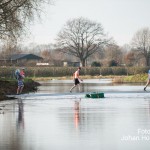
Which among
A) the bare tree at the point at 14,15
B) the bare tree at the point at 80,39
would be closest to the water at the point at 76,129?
the bare tree at the point at 14,15

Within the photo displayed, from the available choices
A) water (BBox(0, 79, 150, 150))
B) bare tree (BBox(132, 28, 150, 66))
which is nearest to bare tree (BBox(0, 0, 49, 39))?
water (BBox(0, 79, 150, 150))

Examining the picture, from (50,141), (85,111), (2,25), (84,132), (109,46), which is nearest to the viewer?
(50,141)

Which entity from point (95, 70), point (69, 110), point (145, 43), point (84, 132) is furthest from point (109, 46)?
point (84, 132)

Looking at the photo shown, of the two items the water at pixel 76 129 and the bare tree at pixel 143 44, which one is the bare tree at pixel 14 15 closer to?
the water at pixel 76 129

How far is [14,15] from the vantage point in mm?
43094

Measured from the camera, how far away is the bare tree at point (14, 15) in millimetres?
42406

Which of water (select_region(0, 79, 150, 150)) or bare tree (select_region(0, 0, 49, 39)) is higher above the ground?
bare tree (select_region(0, 0, 49, 39))

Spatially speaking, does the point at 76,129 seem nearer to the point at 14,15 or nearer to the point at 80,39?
the point at 14,15

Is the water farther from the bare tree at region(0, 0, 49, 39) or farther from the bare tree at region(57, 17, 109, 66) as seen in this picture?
the bare tree at region(57, 17, 109, 66)

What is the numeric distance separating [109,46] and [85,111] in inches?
4800

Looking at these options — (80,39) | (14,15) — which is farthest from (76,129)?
(80,39)

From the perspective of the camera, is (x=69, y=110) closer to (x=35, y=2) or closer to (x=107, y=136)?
(x=107, y=136)

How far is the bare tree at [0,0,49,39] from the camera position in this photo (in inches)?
1670

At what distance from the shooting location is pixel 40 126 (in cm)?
1888
